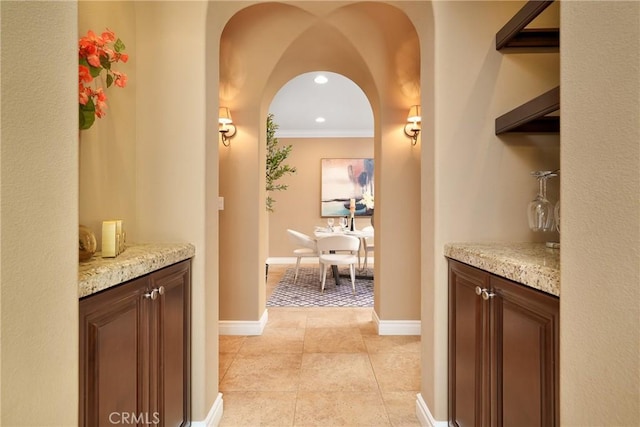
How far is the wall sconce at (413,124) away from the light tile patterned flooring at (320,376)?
5.91ft

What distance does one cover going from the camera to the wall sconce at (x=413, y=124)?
2.88 metres

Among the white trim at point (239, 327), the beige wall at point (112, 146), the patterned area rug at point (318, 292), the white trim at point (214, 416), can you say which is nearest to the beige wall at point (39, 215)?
the beige wall at point (112, 146)

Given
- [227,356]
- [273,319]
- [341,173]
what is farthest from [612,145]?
[341,173]

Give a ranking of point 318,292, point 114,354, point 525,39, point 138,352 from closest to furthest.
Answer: point 114,354 → point 138,352 → point 525,39 → point 318,292

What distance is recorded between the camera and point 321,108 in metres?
5.75

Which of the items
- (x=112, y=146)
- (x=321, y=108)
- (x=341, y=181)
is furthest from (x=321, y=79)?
(x=112, y=146)

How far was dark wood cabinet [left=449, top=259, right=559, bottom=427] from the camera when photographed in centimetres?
94

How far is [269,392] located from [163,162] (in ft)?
4.92

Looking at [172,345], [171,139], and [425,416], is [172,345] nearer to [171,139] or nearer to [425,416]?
[171,139]

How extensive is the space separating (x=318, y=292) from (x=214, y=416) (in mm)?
3031

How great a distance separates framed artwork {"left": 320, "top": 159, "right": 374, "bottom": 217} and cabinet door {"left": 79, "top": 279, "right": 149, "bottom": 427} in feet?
20.3

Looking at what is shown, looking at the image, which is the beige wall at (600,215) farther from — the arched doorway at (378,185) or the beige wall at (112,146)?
the arched doorway at (378,185)

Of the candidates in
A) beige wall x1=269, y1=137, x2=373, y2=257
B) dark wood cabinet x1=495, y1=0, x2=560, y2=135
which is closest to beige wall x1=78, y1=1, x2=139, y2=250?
dark wood cabinet x1=495, y1=0, x2=560, y2=135

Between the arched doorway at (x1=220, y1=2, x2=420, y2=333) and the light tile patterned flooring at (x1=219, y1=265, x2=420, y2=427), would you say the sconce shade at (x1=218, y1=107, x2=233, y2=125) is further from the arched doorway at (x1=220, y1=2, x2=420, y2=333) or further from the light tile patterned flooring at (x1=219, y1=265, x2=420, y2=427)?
the light tile patterned flooring at (x1=219, y1=265, x2=420, y2=427)
